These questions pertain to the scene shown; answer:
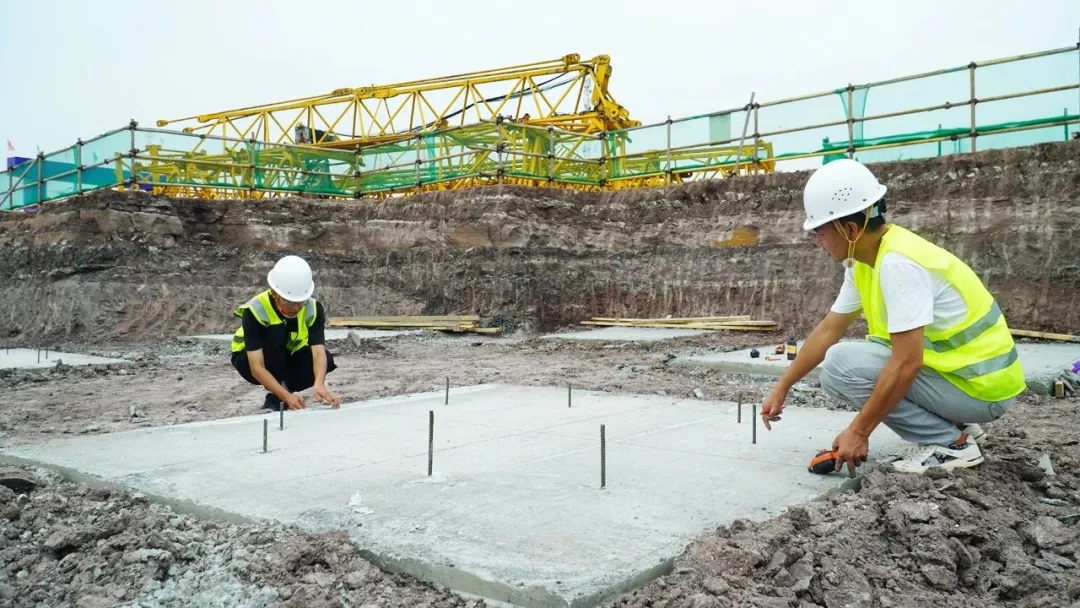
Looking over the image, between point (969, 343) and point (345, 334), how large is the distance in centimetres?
1093

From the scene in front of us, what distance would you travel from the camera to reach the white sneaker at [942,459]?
3.46m

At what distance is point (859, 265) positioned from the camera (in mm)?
3668

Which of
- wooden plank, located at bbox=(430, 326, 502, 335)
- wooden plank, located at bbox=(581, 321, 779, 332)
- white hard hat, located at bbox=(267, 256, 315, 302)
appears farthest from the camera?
wooden plank, located at bbox=(430, 326, 502, 335)

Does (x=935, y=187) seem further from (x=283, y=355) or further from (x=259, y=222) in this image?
(x=259, y=222)


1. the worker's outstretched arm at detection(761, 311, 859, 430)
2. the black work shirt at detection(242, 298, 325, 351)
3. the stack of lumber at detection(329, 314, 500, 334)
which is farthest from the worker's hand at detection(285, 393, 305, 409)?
Answer: the stack of lumber at detection(329, 314, 500, 334)

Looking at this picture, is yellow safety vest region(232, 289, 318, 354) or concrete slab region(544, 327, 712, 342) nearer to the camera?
yellow safety vest region(232, 289, 318, 354)

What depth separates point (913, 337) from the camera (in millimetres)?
3178

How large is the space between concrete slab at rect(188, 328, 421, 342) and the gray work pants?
9.46 m

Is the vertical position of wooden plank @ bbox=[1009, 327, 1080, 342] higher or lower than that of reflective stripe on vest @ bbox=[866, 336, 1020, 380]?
lower

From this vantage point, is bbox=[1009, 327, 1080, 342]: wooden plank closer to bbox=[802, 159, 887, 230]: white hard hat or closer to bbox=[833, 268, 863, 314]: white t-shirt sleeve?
bbox=[833, 268, 863, 314]: white t-shirt sleeve

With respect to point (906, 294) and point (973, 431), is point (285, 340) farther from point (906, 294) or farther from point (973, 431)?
point (973, 431)

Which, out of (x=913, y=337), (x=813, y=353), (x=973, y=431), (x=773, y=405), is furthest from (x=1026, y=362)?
(x=913, y=337)

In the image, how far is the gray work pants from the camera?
11.5 feet

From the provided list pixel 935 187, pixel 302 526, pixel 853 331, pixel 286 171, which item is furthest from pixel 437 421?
pixel 286 171
